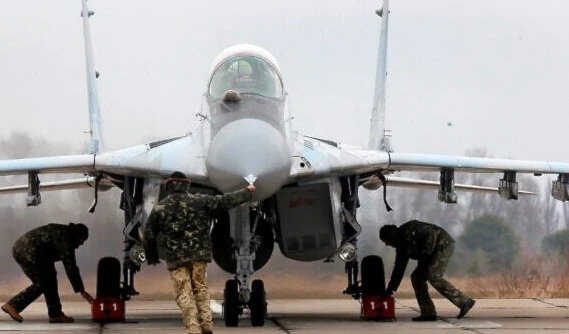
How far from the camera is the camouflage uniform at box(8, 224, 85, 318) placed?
52.1 feet

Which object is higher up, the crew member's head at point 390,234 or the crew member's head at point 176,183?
the crew member's head at point 176,183

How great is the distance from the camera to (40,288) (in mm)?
15953

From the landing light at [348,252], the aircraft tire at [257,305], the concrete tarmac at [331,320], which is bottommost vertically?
the concrete tarmac at [331,320]

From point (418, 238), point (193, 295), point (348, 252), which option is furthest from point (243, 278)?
point (418, 238)

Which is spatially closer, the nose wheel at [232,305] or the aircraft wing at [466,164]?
the nose wheel at [232,305]

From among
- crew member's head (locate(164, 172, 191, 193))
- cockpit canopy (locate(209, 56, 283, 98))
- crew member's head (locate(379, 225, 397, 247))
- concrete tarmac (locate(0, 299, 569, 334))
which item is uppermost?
cockpit canopy (locate(209, 56, 283, 98))

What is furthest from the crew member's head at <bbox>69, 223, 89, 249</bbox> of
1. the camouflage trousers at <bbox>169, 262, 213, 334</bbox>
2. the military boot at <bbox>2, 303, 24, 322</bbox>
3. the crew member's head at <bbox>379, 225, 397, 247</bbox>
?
the camouflage trousers at <bbox>169, 262, 213, 334</bbox>

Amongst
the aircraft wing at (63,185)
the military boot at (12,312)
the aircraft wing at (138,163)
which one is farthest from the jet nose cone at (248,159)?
the aircraft wing at (63,185)

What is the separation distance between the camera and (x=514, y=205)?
24516mm

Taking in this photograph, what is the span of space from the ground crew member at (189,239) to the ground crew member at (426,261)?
4.94 m

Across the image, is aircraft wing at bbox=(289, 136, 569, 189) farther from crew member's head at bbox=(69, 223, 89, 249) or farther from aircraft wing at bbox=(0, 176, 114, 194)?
aircraft wing at bbox=(0, 176, 114, 194)

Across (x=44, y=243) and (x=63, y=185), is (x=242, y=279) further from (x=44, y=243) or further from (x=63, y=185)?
(x=63, y=185)

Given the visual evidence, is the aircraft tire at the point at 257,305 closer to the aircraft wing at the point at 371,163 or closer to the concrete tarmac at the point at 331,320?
the concrete tarmac at the point at 331,320

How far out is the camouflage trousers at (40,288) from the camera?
1590 cm
